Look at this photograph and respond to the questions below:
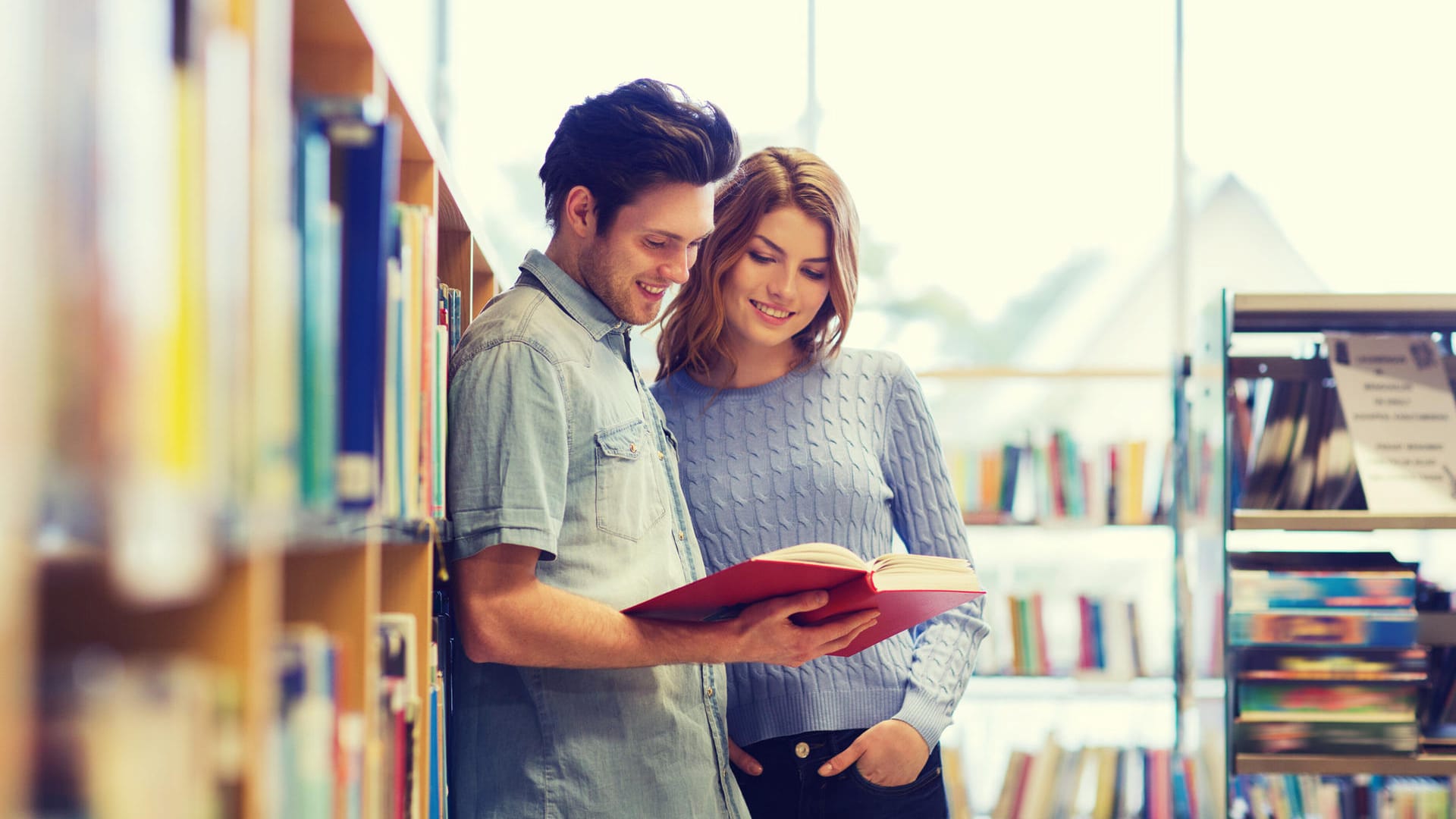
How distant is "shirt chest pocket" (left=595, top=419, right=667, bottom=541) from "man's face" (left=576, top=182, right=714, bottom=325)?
15 centimetres

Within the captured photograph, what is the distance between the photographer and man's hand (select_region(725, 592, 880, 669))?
114 centimetres

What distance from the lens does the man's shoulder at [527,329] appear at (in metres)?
1.12

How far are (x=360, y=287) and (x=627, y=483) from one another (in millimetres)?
574

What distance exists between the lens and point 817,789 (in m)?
1.46

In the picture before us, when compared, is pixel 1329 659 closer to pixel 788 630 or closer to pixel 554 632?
pixel 788 630

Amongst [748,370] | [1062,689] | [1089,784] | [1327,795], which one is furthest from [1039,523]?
[748,370]

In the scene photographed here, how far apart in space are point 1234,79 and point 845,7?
1.46 metres

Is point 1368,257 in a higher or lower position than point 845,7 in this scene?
lower

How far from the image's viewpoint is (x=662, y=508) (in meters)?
1.26

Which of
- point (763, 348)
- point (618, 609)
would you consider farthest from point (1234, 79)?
point (618, 609)

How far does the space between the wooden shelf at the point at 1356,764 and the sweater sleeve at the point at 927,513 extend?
2.25ft

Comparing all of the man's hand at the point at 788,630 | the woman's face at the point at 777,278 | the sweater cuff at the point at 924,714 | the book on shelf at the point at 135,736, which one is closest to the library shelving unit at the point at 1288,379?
the sweater cuff at the point at 924,714

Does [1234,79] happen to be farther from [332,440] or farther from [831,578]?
[332,440]

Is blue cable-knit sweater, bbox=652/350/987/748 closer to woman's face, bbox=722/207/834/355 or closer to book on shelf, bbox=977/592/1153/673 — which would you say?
woman's face, bbox=722/207/834/355
